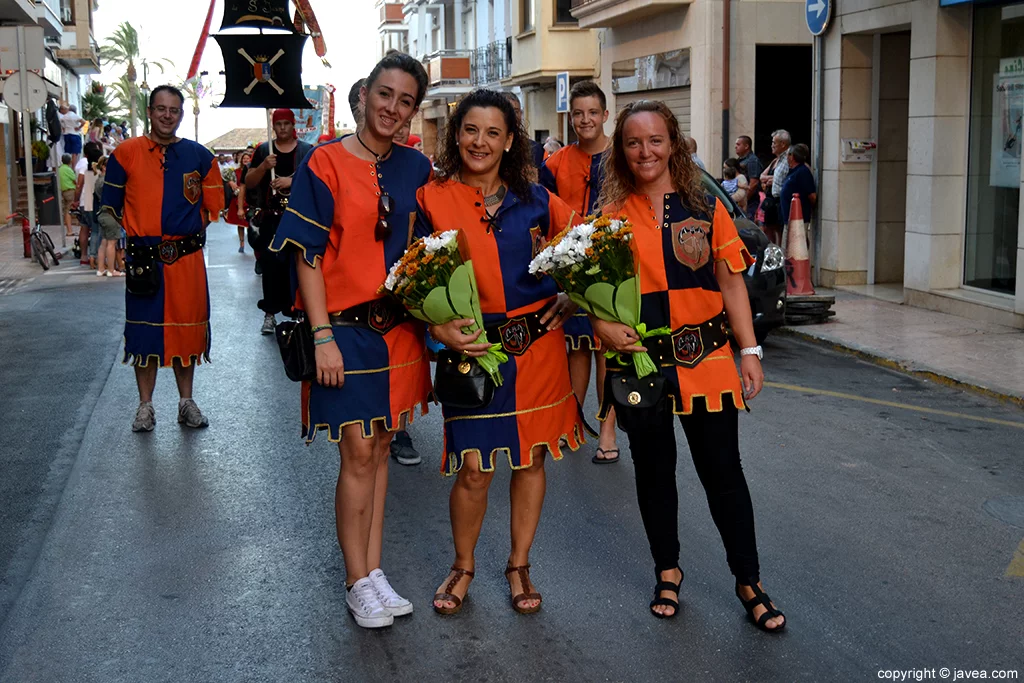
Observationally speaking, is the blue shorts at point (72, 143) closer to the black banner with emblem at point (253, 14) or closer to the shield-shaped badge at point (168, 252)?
the black banner with emblem at point (253, 14)

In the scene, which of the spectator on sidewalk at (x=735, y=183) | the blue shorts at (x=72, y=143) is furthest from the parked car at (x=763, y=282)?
the blue shorts at (x=72, y=143)

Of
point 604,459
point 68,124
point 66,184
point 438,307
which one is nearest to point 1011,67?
point 604,459

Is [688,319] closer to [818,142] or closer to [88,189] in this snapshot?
[818,142]

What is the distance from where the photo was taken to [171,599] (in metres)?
5.14

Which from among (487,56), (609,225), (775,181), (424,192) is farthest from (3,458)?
(487,56)

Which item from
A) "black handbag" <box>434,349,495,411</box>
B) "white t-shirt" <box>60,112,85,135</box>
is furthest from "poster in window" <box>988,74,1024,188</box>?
"white t-shirt" <box>60,112,85,135</box>

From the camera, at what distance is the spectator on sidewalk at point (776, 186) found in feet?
55.4

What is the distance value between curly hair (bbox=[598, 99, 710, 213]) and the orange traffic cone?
30.6 ft

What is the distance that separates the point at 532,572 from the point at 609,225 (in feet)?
5.61

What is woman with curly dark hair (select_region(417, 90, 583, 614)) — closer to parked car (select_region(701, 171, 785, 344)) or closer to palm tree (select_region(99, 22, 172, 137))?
parked car (select_region(701, 171, 785, 344))

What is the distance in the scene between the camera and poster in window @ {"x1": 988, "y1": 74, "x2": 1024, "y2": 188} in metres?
12.9

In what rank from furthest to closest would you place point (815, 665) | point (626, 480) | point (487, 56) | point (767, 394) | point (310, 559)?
point (487, 56) < point (767, 394) < point (626, 480) < point (310, 559) < point (815, 665)

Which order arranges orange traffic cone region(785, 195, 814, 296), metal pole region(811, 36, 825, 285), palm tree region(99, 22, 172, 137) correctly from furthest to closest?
palm tree region(99, 22, 172, 137), metal pole region(811, 36, 825, 285), orange traffic cone region(785, 195, 814, 296)

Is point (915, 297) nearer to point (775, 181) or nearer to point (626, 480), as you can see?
point (775, 181)
